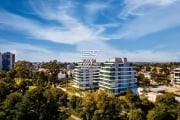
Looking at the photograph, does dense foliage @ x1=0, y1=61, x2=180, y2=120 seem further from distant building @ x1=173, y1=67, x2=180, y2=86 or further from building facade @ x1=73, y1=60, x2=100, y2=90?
distant building @ x1=173, y1=67, x2=180, y2=86

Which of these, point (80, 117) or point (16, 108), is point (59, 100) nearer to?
point (80, 117)

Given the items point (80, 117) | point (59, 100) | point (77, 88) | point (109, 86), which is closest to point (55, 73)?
point (77, 88)

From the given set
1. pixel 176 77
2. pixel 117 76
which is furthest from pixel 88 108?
pixel 176 77

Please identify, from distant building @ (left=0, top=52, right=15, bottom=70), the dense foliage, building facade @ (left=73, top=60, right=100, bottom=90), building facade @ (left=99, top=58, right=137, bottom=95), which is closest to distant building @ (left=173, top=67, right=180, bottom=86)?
building facade @ (left=99, top=58, right=137, bottom=95)

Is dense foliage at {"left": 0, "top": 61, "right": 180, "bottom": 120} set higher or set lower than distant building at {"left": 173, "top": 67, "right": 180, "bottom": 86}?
lower

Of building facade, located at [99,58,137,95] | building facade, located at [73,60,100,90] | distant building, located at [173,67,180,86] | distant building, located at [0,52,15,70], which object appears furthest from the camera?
distant building, located at [0,52,15,70]

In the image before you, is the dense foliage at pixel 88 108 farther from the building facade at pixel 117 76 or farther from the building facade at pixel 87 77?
the building facade at pixel 87 77

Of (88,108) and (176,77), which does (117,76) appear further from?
(176,77)
